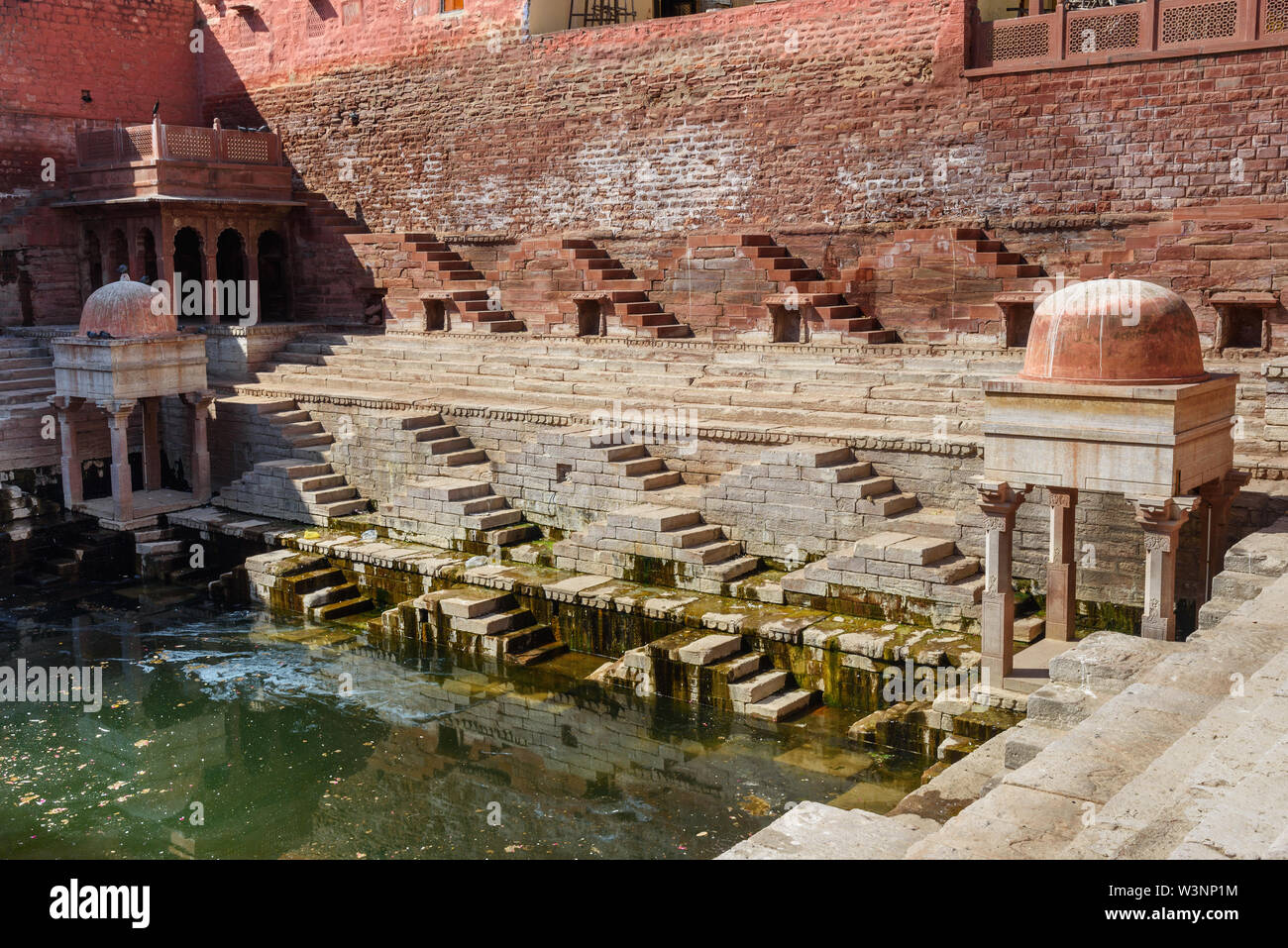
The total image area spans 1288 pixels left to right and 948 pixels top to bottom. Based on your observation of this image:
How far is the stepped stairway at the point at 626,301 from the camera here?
52.0 feet

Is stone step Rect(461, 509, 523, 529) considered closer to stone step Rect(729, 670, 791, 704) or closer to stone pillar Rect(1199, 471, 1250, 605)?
stone step Rect(729, 670, 791, 704)

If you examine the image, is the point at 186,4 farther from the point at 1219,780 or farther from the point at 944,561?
the point at 1219,780

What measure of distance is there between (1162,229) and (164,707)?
31.2 ft

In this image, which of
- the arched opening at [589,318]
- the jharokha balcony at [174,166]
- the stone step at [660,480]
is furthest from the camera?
the jharokha balcony at [174,166]

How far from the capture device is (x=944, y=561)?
992 cm

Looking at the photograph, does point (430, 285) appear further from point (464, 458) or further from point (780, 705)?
point (780, 705)

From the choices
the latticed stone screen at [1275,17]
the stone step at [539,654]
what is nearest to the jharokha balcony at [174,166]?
the stone step at [539,654]

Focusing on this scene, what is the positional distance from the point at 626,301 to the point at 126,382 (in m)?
5.89

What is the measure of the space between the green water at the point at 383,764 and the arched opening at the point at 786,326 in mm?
5535

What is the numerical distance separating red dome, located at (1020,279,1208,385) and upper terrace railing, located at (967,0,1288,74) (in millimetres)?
6062

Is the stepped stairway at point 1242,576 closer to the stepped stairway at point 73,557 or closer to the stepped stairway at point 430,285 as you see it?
the stepped stairway at point 430,285

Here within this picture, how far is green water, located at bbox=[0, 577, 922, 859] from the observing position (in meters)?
7.75

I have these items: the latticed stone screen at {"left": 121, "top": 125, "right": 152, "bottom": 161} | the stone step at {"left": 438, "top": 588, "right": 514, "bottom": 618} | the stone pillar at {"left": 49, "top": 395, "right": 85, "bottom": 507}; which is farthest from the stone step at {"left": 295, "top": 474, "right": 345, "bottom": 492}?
the latticed stone screen at {"left": 121, "top": 125, "right": 152, "bottom": 161}
